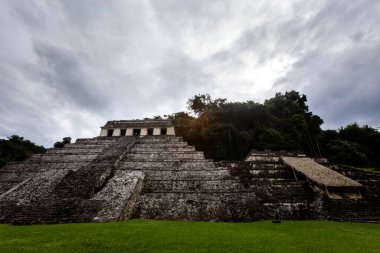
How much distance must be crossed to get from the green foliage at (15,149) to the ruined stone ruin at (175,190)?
1217 cm

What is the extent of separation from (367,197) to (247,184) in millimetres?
6387

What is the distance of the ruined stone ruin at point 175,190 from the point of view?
10.1 m

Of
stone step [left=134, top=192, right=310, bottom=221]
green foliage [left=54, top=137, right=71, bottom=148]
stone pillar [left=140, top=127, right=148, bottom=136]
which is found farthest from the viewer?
green foliage [left=54, top=137, right=71, bottom=148]

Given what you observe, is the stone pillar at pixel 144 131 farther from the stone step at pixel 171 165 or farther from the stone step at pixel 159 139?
the stone step at pixel 171 165

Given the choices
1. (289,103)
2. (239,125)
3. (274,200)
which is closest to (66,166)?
(274,200)

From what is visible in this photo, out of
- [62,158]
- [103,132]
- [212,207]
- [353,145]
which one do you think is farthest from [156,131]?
[353,145]

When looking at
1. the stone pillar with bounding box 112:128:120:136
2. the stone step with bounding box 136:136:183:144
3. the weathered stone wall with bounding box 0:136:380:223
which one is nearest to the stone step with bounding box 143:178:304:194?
the weathered stone wall with bounding box 0:136:380:223

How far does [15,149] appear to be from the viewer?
94.5ft

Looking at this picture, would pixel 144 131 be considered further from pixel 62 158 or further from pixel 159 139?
pixel 62 158

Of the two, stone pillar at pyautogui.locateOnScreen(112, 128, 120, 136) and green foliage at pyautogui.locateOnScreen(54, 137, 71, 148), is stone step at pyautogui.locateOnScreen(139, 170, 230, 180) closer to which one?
stone pillar at pyautogui.locateOnScreen(112, 128, 120, 136)

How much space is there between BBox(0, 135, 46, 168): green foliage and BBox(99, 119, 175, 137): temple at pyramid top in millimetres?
10766

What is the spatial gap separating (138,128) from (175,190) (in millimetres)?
15539

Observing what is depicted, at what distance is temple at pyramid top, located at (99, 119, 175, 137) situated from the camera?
87.9ft

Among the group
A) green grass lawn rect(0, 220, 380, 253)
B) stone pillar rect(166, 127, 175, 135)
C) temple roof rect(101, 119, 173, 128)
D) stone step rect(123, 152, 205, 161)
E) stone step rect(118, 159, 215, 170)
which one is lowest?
green grass lawn rect(0, 220, 380, 253)
